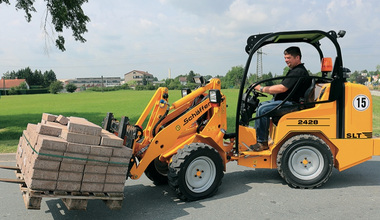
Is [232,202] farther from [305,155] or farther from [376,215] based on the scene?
[376,215]

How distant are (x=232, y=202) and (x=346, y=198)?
178 cm

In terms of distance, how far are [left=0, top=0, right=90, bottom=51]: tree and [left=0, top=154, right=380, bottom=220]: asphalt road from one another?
9324mm

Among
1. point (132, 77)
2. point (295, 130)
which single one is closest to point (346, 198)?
point (295, 130)

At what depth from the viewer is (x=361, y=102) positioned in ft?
18.3

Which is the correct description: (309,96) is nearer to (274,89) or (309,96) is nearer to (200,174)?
(274,89)

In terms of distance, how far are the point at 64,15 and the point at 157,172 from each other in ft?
32.6

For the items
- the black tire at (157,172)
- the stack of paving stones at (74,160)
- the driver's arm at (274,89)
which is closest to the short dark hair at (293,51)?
the driver's arm at (274,89)

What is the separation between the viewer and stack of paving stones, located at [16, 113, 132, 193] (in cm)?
380

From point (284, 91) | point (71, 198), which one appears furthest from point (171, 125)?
point (284, 91)

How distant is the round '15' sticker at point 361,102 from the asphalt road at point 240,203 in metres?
1.37

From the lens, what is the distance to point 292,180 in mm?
5543

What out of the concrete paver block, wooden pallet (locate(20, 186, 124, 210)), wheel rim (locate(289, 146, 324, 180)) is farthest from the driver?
the concrete paver block

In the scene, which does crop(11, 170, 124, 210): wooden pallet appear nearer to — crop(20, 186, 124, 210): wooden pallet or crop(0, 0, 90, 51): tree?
crop(20, 186, 124, 210): wooden pallet

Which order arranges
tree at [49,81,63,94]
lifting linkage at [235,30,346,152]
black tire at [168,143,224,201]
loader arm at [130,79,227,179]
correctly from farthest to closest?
tree at [49,81,63,94] → lifting linkage at [235,30,346,152] → loader arm at [130,79,227,179] → black tire at [168,143,224,201]
